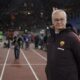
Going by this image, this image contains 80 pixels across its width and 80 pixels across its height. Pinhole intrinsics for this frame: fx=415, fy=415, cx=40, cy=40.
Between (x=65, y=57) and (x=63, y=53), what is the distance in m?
0.06

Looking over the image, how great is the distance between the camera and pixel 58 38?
17.3ft

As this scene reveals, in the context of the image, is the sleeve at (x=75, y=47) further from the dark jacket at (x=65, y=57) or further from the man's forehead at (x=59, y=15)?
the man's forehead at (x=59, y=15)

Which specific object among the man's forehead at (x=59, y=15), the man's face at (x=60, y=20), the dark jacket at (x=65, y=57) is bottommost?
the dark jacket at (x=65, y=57)

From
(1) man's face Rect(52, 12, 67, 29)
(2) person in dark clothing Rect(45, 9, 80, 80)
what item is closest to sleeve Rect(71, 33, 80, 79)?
(2) person in dark clothing Rect(45, 9, 80, 80)

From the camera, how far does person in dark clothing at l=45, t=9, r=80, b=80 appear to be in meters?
5.15

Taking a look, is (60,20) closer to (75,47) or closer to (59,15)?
(59,15)

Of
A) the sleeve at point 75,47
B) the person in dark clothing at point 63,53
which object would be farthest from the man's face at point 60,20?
the sleeve at point 75,47

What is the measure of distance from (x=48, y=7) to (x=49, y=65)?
168 ft

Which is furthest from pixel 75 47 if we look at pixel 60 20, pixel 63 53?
pixel 60 20

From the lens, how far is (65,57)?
515 cm

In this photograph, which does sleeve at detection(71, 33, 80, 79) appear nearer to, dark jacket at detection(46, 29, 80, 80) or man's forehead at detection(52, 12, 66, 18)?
dark jacket at detection(46, 29, 80, 80)

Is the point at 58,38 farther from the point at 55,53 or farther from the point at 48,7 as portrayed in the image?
the point at 48,7

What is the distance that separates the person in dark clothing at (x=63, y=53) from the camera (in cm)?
515

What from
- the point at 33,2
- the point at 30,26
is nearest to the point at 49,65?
the point at 33,2
